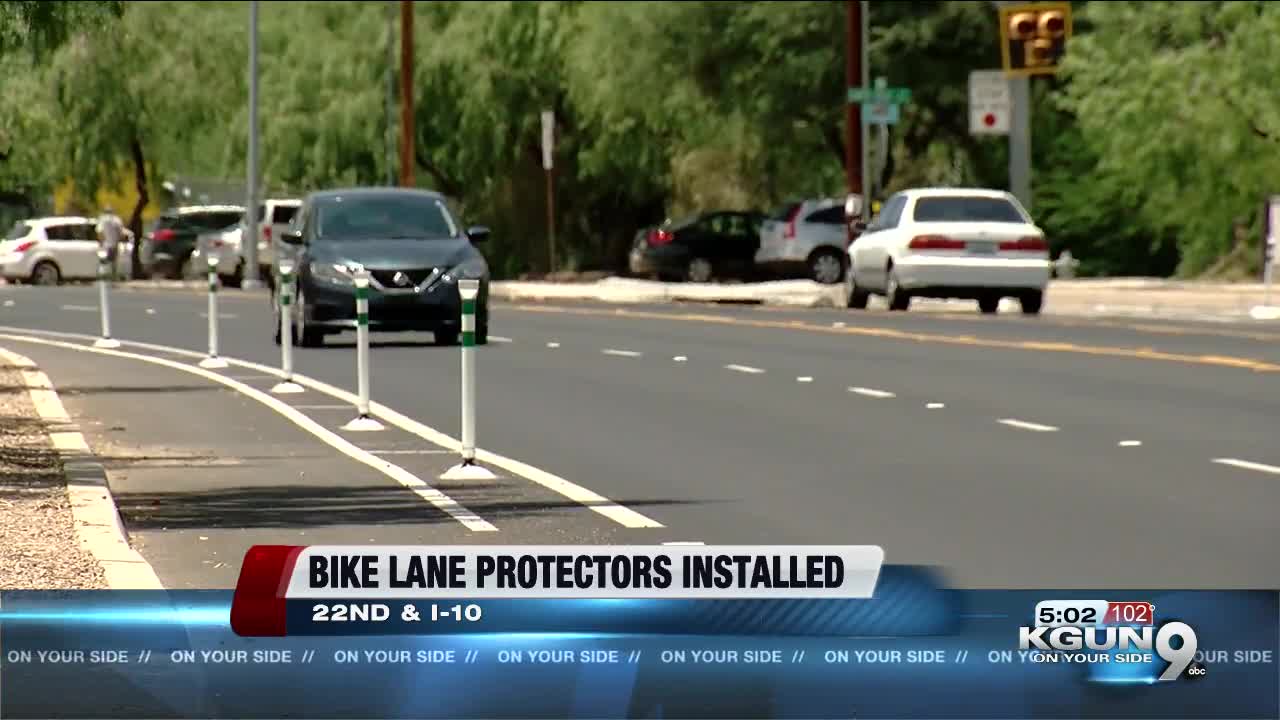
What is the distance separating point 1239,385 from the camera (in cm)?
2514

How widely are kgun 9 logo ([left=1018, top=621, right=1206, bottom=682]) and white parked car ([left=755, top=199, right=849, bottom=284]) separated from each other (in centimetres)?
4855

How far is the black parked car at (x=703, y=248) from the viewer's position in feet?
203

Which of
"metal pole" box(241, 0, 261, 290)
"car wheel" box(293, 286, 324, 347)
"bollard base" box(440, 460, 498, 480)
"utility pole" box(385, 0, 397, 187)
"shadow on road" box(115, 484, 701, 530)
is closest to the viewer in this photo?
"shadow on road" box(115, 484, 701, 530)

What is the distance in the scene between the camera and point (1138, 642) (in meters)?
8.23

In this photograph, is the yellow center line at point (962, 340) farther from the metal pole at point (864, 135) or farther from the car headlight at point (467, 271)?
the metal pole at point (864, 135)

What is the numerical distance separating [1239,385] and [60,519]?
12730 mm

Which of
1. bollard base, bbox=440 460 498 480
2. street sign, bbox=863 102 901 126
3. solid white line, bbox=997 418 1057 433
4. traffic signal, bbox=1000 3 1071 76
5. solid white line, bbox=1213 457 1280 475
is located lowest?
solid white line, bbox=997 418 1057 433

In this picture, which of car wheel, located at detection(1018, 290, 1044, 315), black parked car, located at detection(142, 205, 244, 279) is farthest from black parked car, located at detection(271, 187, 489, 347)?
black parked car, located at detection(142, 205, 244, 279)

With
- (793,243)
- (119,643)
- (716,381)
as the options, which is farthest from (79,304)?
(119,643)

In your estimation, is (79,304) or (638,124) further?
(638,124)

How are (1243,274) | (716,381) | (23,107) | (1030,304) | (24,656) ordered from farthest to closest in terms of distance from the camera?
(23,107), (1243,274), (1030,304), (716,381), (24,656)

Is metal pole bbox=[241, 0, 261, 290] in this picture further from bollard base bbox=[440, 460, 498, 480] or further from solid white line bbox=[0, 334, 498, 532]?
bollard base bbox=[440, 460, 498, 480]

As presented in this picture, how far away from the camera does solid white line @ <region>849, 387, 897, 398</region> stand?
80.6 feet

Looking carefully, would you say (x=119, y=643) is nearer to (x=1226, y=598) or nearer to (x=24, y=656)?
A: (x=24, y=656)
